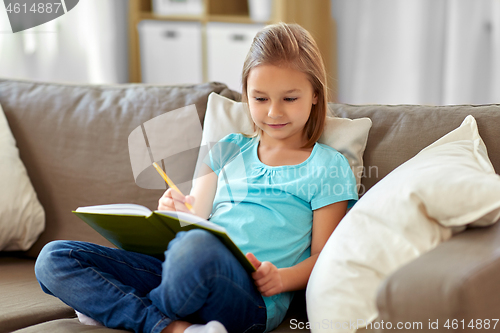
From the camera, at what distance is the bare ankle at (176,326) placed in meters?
0.88

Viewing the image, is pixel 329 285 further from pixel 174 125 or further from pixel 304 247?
pixel 174 125

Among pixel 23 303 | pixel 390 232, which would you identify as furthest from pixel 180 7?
pixel 390 232

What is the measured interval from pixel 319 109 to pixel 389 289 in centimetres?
62

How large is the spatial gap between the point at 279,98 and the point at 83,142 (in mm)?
624

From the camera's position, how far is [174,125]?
133 centimetres

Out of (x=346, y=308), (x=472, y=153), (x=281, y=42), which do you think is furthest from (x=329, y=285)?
(x=281, y=42)

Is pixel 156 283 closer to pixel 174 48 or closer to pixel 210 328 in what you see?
pixel 210 328

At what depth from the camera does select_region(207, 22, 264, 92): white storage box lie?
262 cm

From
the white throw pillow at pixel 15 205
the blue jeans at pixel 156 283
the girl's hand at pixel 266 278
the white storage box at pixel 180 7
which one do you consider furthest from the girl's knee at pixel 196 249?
the white storage box at pixel 180 7

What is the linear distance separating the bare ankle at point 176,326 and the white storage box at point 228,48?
1.87 m

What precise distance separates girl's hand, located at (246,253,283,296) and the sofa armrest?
306mm

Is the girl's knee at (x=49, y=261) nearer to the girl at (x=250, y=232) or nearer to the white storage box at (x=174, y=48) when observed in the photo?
the girl at (x=250, y=232)

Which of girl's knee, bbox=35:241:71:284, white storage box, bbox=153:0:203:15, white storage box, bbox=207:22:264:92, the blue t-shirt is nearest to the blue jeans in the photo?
girl's knee, bbox=35:241:71:284

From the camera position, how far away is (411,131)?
3.67 ft
